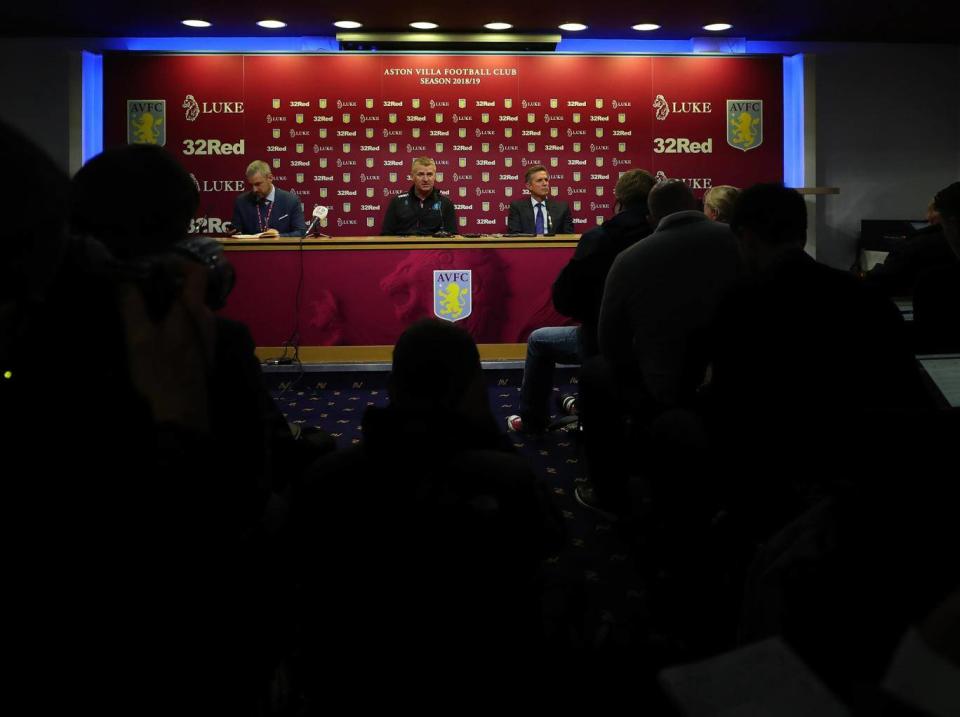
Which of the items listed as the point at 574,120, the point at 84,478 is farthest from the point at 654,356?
the point at 574,120

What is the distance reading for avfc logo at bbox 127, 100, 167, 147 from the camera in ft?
28.6

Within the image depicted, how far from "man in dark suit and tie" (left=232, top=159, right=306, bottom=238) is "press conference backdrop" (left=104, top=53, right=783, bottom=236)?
1.29 metres

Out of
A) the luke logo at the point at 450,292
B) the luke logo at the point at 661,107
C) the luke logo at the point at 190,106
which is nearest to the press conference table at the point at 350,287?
the luke logo at the point at 450,292

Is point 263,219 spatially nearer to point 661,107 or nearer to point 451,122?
point 451,122

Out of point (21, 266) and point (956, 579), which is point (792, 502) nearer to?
point (956, 579)

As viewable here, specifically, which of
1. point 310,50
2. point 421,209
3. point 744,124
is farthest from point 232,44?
point 744,124

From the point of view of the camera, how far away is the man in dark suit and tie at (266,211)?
7.48m

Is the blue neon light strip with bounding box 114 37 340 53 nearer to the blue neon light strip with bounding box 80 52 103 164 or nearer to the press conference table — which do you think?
the blue neon light strip with bounding box 80 52 103 164

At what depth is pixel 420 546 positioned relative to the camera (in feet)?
4.83

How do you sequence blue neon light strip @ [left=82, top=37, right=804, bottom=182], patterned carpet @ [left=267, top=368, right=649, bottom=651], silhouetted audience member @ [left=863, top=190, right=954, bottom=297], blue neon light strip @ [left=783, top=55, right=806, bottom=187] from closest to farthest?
1. patterned carpet @ [left=267, top=368, right=649, bottom=651]
2. silhouetted audience member @ [left=863, top=190, right=954, bottom=297]
3. blue neon light strip @ [left=82, top=37, right=804, bottom=182]
4. blue neon light strip @ [left=783, top=55, right=806, bottom=187]

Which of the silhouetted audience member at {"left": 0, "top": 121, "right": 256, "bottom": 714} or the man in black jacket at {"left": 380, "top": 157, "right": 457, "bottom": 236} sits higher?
the man in black jacket at {"left": 380, "top": 157, "right": 457, "bottom": 236}

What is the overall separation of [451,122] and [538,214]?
1.65 metres

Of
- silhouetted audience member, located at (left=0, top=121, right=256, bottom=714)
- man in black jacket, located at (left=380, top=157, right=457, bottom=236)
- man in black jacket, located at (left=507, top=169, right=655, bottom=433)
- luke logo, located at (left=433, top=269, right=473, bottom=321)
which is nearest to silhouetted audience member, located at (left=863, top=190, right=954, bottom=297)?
man in black jacket, located at (left=507, top=169, right=655, bottom=433)

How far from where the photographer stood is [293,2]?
24.3ft
